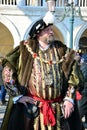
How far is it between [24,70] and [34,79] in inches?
4.9

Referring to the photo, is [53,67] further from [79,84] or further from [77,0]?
[77,0]

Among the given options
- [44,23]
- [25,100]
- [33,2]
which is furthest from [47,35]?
[33,2]

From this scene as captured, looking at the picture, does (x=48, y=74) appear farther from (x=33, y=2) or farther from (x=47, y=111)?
(x=33, y=2)

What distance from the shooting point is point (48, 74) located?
4301 millimetres

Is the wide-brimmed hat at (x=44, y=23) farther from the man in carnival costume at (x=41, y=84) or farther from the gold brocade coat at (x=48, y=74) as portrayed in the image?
the gold brocade coat at (x=48, y=74)

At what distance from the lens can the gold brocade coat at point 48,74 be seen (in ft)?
14.0

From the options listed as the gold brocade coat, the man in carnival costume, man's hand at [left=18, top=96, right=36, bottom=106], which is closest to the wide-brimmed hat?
the man in carnival costume

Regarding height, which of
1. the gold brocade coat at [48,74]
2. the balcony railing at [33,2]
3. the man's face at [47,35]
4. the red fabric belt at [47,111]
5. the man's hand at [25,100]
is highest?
the balcony railing at [33,2]

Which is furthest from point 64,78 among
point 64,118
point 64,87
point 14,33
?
point 14,33

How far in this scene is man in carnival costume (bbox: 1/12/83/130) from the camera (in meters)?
4.29

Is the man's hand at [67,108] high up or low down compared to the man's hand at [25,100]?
down

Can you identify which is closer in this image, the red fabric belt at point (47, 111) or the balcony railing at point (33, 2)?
the red fabric belt at point (47, 111)

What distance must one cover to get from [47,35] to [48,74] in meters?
0.36

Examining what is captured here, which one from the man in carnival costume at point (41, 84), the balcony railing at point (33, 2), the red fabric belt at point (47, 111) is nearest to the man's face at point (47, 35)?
the man in carnival costume at point (41, 84)
